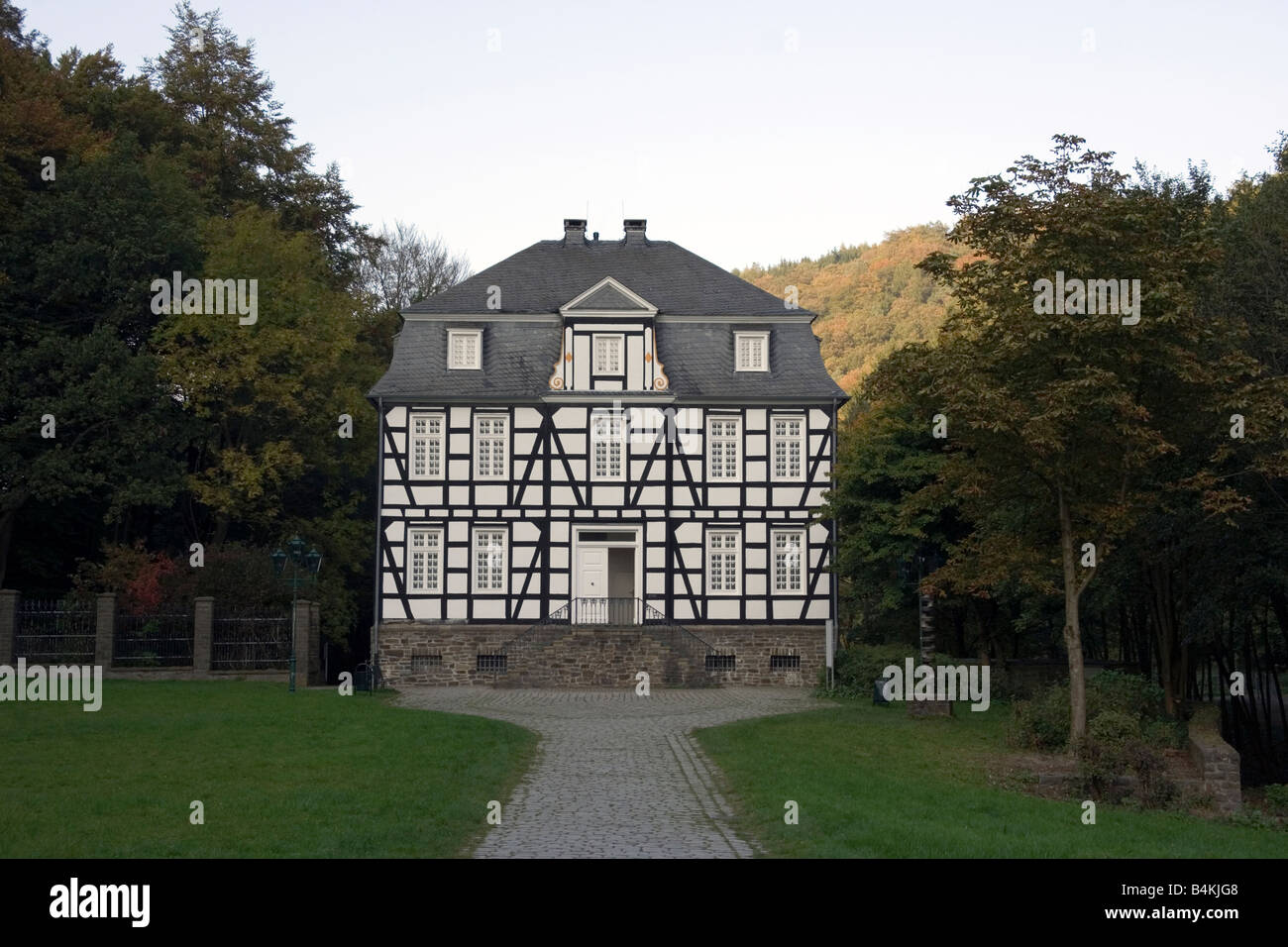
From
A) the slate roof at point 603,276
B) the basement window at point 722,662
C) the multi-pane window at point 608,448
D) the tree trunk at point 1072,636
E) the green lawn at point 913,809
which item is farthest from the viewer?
the slate roof at point 603,276

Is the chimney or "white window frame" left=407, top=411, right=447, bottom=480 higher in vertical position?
the chimney

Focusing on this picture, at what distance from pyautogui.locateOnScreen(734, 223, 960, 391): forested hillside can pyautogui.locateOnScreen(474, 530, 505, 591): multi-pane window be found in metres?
28.0

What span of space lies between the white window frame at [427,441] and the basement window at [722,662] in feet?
27.6

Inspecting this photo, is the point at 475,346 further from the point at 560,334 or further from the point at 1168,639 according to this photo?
the point at 1168,639

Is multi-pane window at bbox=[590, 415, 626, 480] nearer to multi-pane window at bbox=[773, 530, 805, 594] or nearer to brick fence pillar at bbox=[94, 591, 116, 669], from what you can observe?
multi-pane window at bbox=[773, 530, 805, 594]

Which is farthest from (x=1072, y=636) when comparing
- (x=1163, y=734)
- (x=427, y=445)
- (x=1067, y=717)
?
(x=427, y=445)

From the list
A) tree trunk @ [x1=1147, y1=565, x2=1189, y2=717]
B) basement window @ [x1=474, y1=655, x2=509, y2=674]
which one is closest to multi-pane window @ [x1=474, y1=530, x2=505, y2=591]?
basement window @ [x1=474, y1=655, x2=509, y2=674]

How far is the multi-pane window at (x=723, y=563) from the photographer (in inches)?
1420

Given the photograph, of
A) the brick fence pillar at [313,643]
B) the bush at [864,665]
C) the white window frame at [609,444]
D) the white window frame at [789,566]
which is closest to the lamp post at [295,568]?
the brick fence pillar at [313,643]

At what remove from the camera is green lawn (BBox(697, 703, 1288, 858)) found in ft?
38.6

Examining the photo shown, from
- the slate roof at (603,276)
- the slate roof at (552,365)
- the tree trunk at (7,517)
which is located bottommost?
the tree trunk at (7,517)

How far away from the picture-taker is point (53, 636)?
30953 mm

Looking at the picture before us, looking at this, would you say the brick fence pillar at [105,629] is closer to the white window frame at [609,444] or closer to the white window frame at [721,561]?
the white window frame at [609,444]
